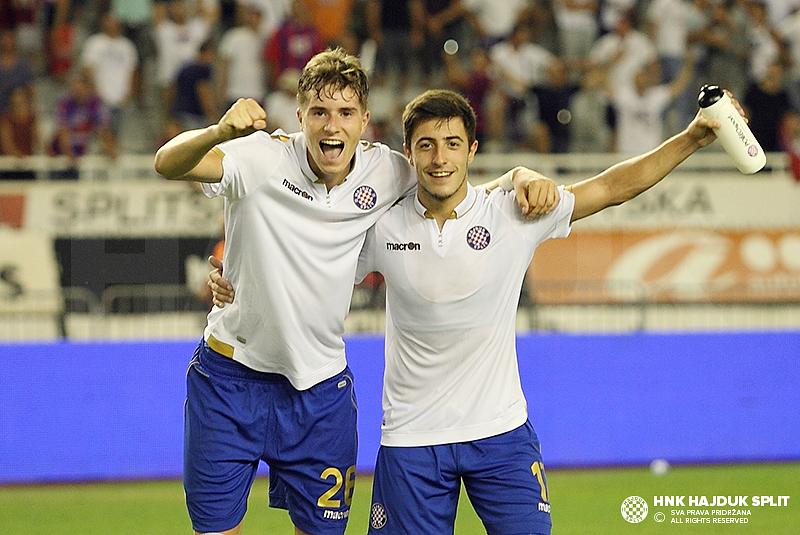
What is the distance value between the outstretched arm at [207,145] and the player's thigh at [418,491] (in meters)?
1.46

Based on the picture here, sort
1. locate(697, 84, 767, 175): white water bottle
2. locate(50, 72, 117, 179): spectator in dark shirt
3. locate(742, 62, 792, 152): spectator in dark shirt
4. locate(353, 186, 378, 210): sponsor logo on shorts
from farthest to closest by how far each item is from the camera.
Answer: locate(742, 62, 792, 152): spectator in dark shirt, locate(50, 72, 117, 179): spectator in dark shirt, locate(353, 186, 378, 210): sponsor logo on shorts, locate(697, 84, 767, 175): white water bottle

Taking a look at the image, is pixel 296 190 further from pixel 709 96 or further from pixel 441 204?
pixel 709 96

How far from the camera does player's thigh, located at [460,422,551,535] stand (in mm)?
4785

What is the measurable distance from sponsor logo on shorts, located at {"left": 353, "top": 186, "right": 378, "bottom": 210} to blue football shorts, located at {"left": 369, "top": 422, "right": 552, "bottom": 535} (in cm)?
108

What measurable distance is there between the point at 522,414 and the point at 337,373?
879mm

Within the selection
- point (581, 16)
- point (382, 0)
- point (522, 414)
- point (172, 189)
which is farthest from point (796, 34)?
point (522, 414)

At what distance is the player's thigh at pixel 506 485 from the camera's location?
4.79m

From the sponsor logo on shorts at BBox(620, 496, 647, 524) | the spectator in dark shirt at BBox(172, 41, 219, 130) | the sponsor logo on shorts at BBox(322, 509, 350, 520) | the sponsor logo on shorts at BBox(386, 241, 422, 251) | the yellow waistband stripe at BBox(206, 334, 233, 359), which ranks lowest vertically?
the sponsor logo on shorts at BBox(620, 496, 647, 524)

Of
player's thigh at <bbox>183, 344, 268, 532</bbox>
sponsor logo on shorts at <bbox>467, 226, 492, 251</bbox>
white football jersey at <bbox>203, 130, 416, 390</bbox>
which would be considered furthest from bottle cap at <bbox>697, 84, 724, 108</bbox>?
player's thigh at <bbox>183, 344, 268, 532</bbox>

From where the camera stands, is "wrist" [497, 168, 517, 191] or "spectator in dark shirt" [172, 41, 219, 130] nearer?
"wrist" [497, 168, 517, 191]

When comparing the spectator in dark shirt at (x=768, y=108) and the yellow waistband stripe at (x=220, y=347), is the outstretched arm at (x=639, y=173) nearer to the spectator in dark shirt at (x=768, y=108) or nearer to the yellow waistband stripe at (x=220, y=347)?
the yellow waistband stripe at (x=220, y=347)

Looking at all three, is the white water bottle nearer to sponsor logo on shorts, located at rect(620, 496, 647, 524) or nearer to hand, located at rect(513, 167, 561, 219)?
hand, located at rect(513, 167, 561, 219)

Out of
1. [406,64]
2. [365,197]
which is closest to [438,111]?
[365,197]

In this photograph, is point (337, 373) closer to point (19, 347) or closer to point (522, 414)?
point (522, 414)
